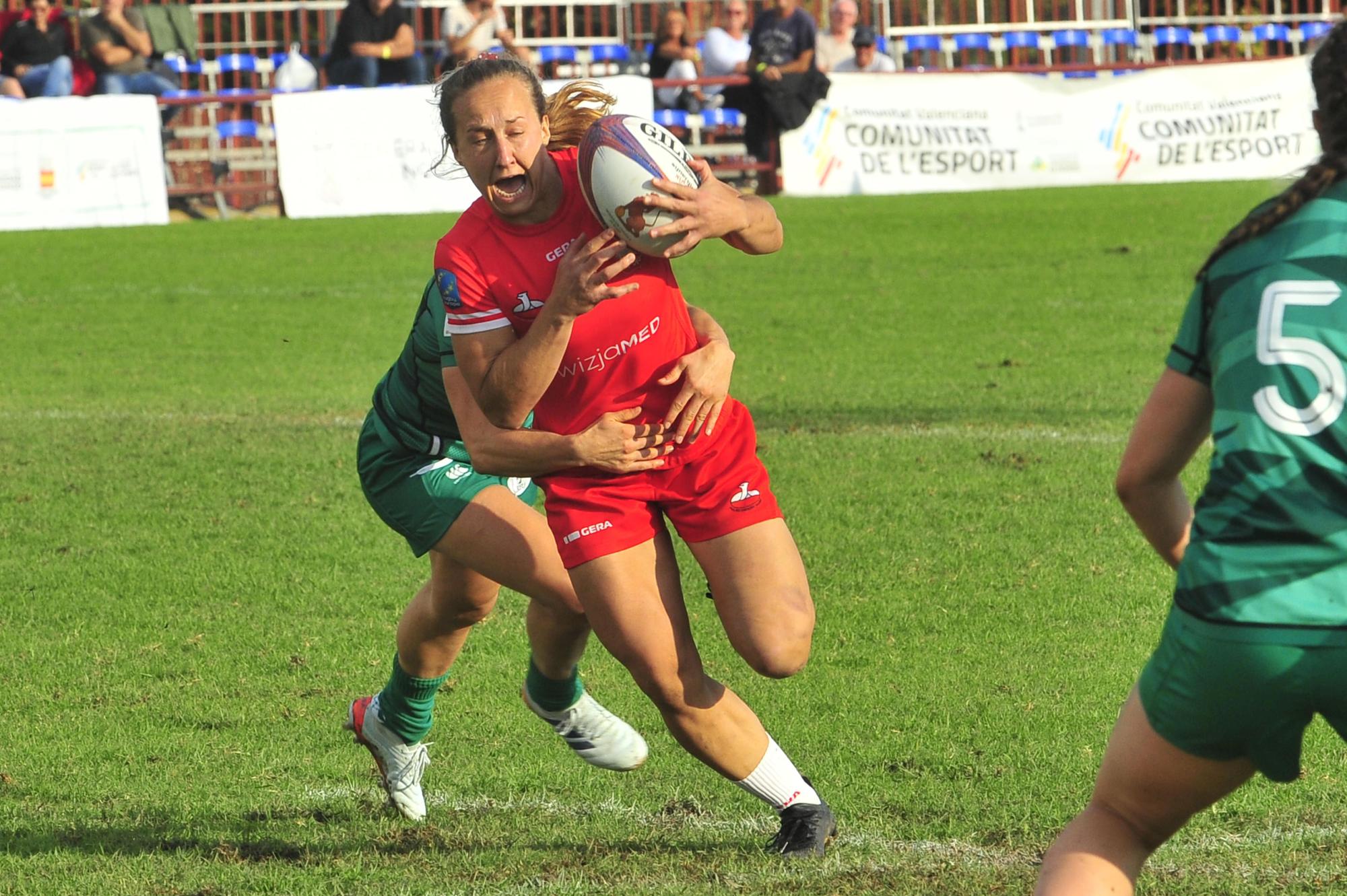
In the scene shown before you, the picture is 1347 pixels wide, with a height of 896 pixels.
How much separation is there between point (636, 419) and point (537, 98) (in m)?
0.82

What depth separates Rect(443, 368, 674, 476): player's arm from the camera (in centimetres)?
399

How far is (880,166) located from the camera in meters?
20.5

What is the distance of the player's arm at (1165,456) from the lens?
2.72 m

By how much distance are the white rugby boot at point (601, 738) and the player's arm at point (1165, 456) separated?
2087 mm

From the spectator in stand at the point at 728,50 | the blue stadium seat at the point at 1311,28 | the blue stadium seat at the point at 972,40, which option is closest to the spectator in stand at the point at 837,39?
the spectator in stand at the point at 728,50

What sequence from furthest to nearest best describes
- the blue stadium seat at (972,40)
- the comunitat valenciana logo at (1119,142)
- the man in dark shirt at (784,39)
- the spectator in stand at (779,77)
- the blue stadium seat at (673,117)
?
1. the blue stadium seat at (972,40)
2. the blue stadium seat at (673,117)
3. the comunitat valenciana logo at (1119,142)
4. the man in dark shirt at (784,39)
5. the spectator in stand at (779,77)

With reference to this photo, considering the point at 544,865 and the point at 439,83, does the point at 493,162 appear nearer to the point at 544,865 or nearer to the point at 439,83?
the point at 439,83

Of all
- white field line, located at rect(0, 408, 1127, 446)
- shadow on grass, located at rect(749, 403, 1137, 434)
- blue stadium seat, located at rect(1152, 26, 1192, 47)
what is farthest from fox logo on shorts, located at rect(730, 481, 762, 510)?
blue stadium seat, located at rect(1152, 26, 1192, 47)

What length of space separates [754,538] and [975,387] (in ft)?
22.9

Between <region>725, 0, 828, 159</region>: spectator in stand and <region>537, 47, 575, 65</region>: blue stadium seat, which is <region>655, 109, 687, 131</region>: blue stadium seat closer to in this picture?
<region>725, 0, 828, 159</region>: spectator in stand

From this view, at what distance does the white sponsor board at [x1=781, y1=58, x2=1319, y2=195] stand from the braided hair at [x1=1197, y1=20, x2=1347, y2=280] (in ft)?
57.3

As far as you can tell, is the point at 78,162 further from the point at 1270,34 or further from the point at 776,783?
the point at 1270,34

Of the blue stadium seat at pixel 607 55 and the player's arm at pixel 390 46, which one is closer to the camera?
the player's arm at pixel 390 46

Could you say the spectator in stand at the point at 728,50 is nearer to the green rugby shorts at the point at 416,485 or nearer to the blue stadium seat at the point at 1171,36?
the blue stadium seat at the point at 1171,36
